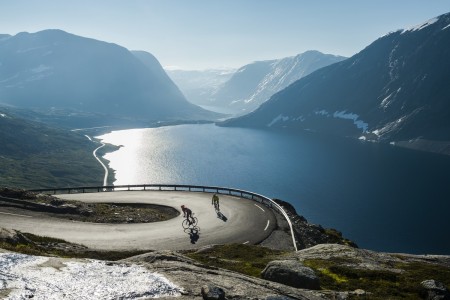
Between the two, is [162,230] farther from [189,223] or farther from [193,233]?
[193,233]

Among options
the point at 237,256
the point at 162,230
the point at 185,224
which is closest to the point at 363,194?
the point at 185,224

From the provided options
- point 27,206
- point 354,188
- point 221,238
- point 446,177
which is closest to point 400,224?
point 354,188

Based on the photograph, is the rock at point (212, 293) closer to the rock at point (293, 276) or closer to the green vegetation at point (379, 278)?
the rock at point (293, 276)

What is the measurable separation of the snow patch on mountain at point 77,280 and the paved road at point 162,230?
1475 cm

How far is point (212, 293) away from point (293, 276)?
18.9 feet

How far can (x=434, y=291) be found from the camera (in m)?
17.0

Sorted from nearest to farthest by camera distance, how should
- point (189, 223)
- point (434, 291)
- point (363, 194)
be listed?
point (434, 291) < point (189, 223) < point (363, 194)

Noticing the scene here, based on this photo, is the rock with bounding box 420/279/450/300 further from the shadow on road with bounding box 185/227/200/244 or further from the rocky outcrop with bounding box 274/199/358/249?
the shadow on road with bounding box 185/227/200/244

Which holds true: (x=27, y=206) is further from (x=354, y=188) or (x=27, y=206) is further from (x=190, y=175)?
(x=190, y=175)

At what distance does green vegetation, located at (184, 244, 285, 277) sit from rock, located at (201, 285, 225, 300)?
27.4 feet

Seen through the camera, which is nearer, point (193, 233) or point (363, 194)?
point (193, 233)

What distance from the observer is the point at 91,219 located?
35.6 metres

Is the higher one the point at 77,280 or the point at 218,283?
the point at 77,280

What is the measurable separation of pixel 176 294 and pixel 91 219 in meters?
26.6
